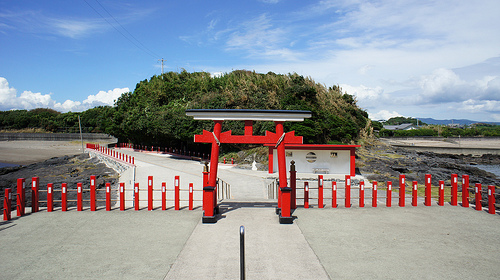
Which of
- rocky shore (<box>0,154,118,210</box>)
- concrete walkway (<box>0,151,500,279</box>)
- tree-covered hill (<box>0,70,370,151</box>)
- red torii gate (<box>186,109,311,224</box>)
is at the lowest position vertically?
rocky shore (<box>0,154,118,210</box>)

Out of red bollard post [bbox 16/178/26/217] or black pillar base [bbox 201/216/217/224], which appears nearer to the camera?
black pillar base [bbox 201/216/217/224]

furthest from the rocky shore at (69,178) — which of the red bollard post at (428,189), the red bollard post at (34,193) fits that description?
the red bollard post at (428,189)

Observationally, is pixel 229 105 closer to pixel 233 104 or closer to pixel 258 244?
pixel 233 104

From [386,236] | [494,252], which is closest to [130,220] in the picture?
[386,236]

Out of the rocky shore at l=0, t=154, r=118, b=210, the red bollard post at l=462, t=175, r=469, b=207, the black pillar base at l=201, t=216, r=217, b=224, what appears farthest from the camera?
the rocky shore at l=0, t=154, r=118, b=210

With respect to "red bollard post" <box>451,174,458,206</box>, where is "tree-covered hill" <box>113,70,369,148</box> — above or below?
above

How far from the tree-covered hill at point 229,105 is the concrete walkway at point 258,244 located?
681 inches

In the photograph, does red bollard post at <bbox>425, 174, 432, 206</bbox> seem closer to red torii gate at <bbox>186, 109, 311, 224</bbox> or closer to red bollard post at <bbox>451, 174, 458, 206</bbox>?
red bollard post at <bbox>451, 174, 458, 206</bbox>

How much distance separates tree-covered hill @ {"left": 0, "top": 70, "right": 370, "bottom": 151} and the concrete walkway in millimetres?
17297

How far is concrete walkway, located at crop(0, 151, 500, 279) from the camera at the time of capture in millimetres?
5770

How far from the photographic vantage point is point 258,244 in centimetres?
707

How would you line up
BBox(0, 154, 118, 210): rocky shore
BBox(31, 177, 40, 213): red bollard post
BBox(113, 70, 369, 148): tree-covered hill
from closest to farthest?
1. BBox(31, 177, 40, 213): red bollard post
2. BBox(0, 154, 118, 210): rocky shore
3. BBox(113, 70, 369, 148): tree-covered hill

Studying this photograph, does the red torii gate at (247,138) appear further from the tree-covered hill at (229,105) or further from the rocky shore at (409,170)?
the tree-covered hill at (229,105)

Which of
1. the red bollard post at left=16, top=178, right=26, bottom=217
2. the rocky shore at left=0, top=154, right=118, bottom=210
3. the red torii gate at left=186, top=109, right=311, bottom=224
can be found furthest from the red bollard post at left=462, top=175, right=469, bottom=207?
the rocky shore at left=0, top=154, right=118, bottom=210
